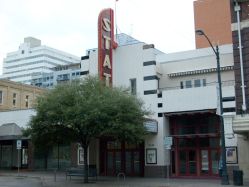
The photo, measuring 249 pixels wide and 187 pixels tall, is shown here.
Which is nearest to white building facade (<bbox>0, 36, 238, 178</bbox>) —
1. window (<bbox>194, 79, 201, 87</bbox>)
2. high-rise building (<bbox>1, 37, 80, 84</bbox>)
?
window (<bbox>194, 79, 201, 87</bbox>)

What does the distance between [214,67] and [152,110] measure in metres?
5.75

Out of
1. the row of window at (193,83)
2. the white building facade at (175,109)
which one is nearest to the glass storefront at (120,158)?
the white building facade at (175,109)

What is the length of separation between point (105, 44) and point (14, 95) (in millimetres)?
31132

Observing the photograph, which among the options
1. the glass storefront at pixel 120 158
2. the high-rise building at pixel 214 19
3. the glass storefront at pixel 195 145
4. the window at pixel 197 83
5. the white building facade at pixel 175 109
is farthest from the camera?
the high-rise building at pixel 214 19

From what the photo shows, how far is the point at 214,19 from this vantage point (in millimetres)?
50062

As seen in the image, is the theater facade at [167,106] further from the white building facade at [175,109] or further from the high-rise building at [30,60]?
the high-rise building at [30,60]

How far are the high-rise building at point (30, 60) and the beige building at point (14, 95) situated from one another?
10810 centimetres

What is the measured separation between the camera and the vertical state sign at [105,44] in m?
32.9

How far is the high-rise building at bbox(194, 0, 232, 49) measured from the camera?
48.7 meters

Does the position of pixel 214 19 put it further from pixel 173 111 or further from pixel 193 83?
pixel 173 111

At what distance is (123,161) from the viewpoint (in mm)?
33906

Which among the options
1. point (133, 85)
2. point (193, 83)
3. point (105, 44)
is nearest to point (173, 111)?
point (193, 83)

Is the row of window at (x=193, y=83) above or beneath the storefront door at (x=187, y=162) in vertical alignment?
above

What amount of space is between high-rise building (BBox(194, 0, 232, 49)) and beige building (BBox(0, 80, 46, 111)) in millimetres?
22890
